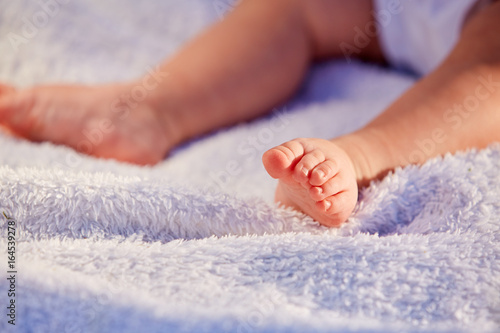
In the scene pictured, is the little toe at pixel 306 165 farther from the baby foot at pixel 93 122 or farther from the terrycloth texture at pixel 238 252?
the baby foot at pixel 93 122

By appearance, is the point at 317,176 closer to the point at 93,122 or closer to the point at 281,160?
the point at 281,160

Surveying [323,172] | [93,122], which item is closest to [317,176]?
[323,172]

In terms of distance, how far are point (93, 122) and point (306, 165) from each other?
0.42 metres

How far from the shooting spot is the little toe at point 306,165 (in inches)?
17.8

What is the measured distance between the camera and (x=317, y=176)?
0.45 meters

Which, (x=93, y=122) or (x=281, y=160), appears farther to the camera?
(x=93, y=122)

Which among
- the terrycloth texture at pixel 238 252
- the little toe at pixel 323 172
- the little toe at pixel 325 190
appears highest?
the little toe at pixel 323 172

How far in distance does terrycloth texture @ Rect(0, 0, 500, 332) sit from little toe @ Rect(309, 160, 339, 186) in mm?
56

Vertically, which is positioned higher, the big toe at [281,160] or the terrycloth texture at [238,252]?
the big toe at [281,160]

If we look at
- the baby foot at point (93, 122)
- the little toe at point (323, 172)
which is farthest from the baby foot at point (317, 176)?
the baby foot at point (93, 122)

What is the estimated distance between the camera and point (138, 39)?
3.33 ft

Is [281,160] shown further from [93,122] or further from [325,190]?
[93,122]

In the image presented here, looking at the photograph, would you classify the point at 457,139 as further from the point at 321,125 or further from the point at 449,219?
the point at 321,125

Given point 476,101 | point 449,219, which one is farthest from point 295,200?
point 476,101
